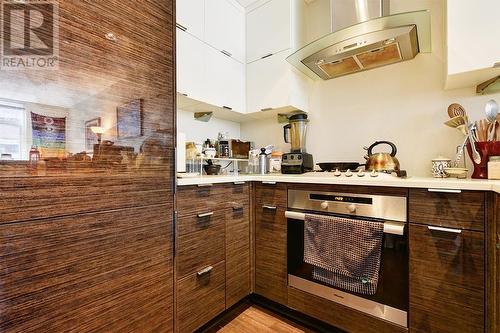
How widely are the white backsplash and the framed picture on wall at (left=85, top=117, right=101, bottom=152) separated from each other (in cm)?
161

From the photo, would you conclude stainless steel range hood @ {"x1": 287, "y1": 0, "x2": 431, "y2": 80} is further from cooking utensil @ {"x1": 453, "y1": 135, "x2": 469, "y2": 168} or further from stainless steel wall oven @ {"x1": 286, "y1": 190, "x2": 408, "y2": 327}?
stainless steel wall oven @ {"x1": 286, "y1": 190, "x2": 408, "y2": 327}

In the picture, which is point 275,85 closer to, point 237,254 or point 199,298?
point 237,254

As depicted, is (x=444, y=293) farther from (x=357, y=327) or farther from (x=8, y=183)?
(x=8, y=183)

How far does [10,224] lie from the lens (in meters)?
0.67

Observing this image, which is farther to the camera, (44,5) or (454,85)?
(454,85)

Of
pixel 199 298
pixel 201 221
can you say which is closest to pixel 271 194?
pixel 201 221

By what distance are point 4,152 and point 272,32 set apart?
1.87 m

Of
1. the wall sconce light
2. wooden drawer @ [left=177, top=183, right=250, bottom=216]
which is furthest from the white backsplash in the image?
the wall sconce light

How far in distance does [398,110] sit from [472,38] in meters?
0.55

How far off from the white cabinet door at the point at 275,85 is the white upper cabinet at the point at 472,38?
0.94m

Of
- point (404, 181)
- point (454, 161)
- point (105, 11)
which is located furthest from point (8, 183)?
point (454, 161)

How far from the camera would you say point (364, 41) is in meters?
1.33

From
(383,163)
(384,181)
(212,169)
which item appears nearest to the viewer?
(384,181)

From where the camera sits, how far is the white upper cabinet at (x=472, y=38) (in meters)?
1.07
